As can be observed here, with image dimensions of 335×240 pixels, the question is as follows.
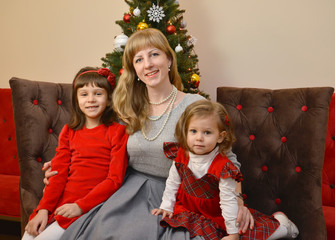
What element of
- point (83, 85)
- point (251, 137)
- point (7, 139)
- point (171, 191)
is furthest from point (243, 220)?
point (7, 139)

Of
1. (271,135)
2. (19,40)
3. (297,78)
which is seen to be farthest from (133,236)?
(19,40)

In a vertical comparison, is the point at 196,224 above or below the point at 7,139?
below

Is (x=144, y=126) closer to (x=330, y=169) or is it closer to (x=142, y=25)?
(x=142, y=25)

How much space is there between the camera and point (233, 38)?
2412mm

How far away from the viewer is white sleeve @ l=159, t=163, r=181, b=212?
1.37 m

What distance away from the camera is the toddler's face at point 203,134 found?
1316 millimetres

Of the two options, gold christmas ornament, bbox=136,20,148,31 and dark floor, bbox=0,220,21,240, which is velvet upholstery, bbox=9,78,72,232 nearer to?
gold christmas ornament, bbox=136,20,148,31

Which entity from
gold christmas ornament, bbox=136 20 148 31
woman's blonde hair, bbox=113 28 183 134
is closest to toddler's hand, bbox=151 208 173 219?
woman's blonde hair, bbox=113 28 183 134

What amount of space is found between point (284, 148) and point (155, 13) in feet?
3.86

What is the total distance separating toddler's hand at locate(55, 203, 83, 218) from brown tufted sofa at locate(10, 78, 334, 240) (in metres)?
0.48

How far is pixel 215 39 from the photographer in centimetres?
248

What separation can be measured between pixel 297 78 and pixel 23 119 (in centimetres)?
203

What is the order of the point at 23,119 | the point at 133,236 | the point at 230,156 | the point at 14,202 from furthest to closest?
the point at 14,202 → the point at 23,119 → the point at 230,156 → the point at 133,236

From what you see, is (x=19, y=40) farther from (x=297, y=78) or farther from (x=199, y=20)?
(x=297, y=78)
